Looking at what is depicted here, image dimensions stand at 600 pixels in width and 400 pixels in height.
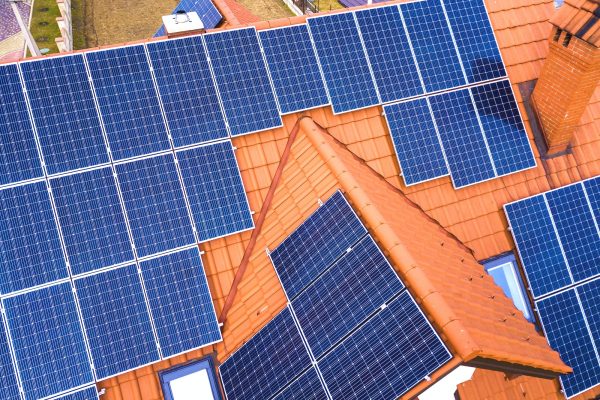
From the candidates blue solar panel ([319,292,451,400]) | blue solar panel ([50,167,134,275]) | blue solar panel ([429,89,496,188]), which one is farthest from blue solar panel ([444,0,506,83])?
blue solar panel ([50,167,134,275])

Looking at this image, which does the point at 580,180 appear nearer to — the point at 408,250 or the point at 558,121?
the point at 558,121

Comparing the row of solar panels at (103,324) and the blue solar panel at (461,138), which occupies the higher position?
the blue solar panel at (461,138)

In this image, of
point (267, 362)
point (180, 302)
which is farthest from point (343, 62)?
point (267, 362)

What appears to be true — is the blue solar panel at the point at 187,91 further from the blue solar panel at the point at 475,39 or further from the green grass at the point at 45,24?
the green grass at the point at 45,24

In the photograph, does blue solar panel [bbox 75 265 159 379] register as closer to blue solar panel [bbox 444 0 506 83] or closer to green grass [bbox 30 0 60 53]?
blue solar panel [bbox 444 0 506 83]

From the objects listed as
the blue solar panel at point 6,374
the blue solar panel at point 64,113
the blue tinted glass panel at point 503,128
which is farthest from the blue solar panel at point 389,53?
the blue solar panel at point 6,374
